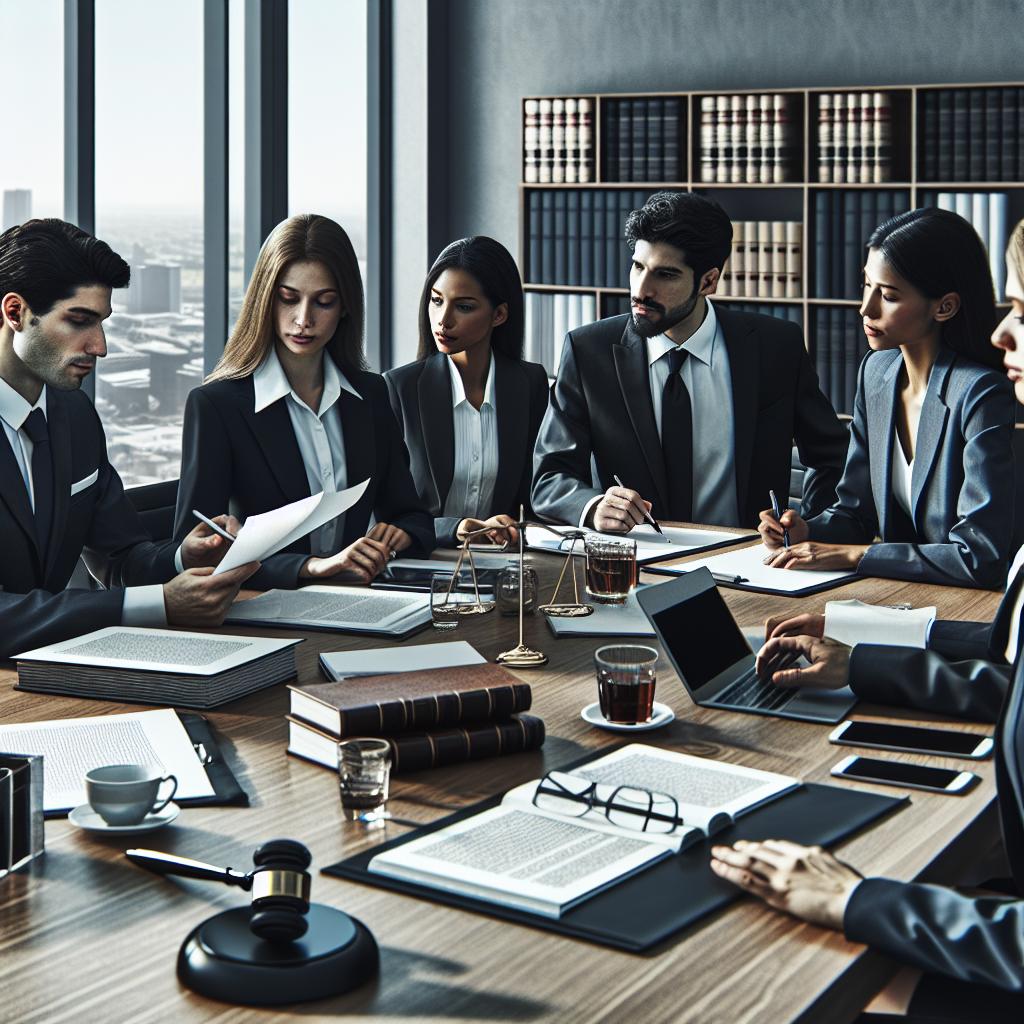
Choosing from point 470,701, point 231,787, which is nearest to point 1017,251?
point 470,701

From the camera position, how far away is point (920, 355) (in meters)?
3.29

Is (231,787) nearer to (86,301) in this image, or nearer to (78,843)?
(78,843)

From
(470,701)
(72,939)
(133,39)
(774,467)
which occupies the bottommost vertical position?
(72,939)

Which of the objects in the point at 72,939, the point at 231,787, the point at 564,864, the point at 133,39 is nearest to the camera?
the point at 72,939

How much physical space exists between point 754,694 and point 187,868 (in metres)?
0.97

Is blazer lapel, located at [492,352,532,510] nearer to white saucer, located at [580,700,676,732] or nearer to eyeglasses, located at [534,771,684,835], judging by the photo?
white saucer, located at [580,700,676,732]

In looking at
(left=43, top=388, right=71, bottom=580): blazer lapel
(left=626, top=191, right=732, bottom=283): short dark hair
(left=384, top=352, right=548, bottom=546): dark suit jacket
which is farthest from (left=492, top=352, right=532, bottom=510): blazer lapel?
(left=43, top=388, right=71, bottom=580): blazer lapel

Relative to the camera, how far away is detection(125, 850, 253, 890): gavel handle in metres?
1.41

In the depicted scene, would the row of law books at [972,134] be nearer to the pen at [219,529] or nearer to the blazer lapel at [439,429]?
the blazer lapel at [439,429]

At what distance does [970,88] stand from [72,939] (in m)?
4.96

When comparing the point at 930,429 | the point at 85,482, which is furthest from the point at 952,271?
the point at 85,482

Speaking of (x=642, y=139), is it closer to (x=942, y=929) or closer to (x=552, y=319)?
(x=552, y=319)

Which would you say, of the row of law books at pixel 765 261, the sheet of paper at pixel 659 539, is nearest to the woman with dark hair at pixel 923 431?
→ the sheet of paper at pixel 659 539

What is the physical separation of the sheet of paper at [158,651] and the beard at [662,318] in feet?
6.11
